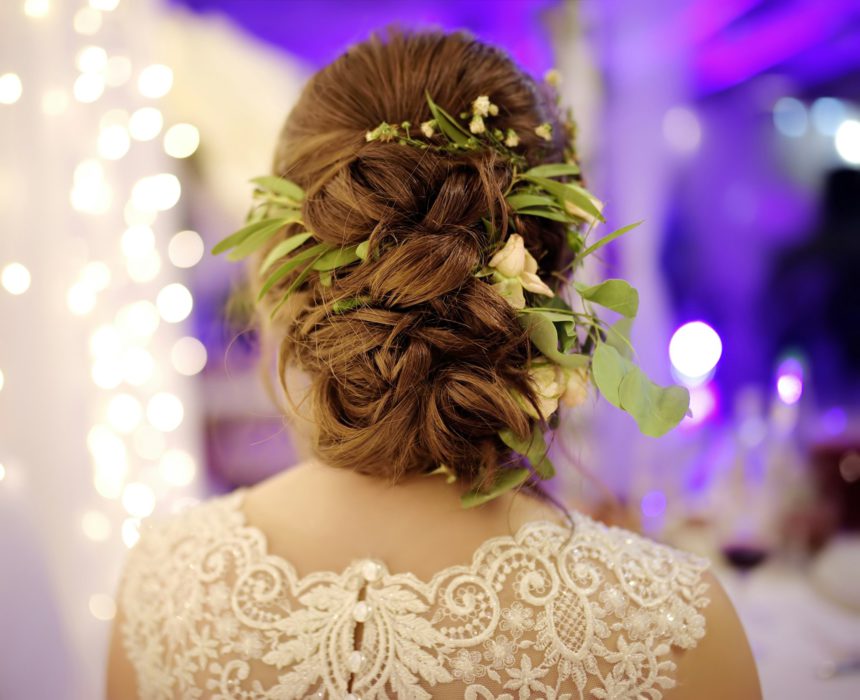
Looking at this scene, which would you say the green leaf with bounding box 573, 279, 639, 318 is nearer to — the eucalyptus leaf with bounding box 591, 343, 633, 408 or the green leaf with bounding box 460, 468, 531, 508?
the eucalyptus leaf with bounding box 591, 343, 633, 408

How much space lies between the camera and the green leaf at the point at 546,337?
77 cm

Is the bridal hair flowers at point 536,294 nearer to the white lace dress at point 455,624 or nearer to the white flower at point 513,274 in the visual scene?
the white flower at point 513,274

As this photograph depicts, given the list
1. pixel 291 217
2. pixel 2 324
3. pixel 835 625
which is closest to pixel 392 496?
pixel 291 217

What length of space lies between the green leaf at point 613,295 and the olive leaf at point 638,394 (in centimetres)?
6

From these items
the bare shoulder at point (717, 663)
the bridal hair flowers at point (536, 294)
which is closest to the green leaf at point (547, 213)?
the bridal hair flowers at point (536, 294)

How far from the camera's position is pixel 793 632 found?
1552mm

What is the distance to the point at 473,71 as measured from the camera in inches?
34.8

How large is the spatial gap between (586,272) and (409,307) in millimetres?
1239

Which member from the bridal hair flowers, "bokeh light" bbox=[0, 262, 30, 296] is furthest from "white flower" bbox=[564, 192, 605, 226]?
"bokeh light" bbox=[0, 262, 30, 296]

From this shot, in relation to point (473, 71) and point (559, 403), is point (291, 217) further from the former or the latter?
point (559, 403)

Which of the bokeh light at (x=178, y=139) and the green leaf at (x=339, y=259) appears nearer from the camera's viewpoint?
the green leaf at (x=339, y=259)

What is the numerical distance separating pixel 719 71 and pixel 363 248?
2734 mm

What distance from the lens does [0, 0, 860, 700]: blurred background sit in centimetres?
129

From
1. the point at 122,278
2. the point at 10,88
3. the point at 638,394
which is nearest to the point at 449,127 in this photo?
the point at 638,394
